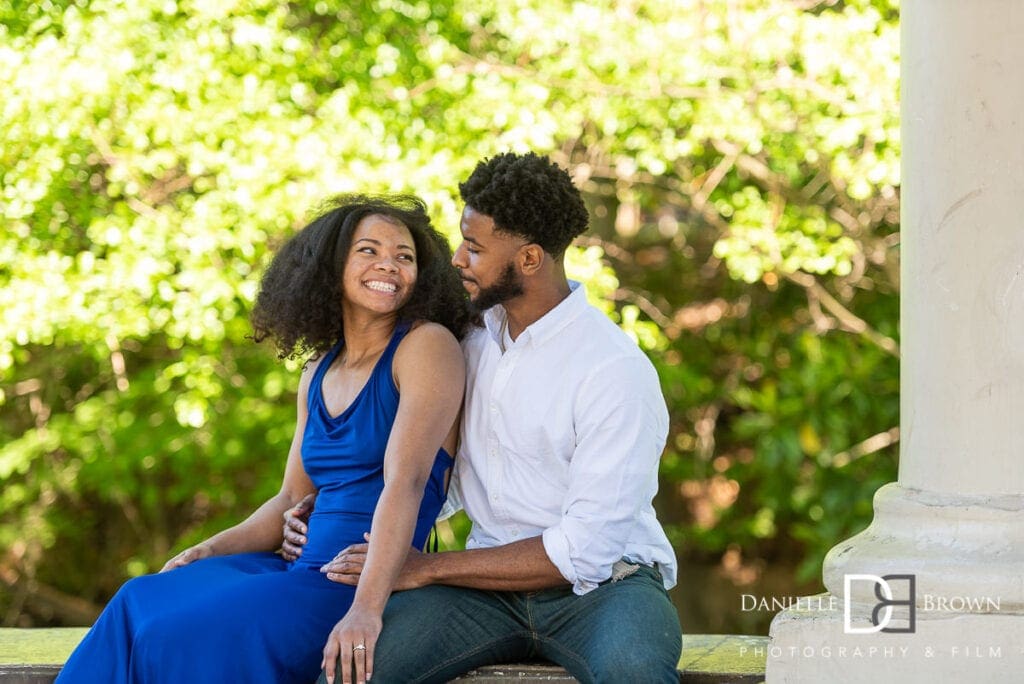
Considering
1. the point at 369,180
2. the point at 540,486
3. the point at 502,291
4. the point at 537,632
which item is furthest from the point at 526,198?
the point at 369,180

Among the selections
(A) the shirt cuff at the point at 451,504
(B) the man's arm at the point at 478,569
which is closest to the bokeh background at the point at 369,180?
(A) the shirt cuff at the point at 451,504

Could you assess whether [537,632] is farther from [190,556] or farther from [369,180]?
[369,180]

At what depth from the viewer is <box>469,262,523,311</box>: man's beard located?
116 inches

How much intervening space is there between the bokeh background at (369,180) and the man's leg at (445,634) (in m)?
2.85

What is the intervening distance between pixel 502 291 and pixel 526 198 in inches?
8.7

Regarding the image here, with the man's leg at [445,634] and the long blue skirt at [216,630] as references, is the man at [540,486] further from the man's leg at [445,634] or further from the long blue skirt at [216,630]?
the long blue skirt at [216,630]

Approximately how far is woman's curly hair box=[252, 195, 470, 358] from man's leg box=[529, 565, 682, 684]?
73 centimetres

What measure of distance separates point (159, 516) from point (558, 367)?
220 inches

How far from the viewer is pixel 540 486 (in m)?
2.90

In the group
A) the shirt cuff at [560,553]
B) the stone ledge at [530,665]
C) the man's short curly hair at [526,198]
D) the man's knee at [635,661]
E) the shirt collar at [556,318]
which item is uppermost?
the man's short curly hair at [526,198]

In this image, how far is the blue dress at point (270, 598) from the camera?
8.91 ft

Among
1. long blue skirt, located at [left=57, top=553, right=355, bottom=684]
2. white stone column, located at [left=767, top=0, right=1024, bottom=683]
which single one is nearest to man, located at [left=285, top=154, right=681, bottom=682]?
long blue skirt, located at [left=57, top=553, right=355, bottom=684]

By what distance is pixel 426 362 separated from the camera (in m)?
2.92

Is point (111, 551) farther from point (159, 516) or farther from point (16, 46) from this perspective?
point (16, 46)
